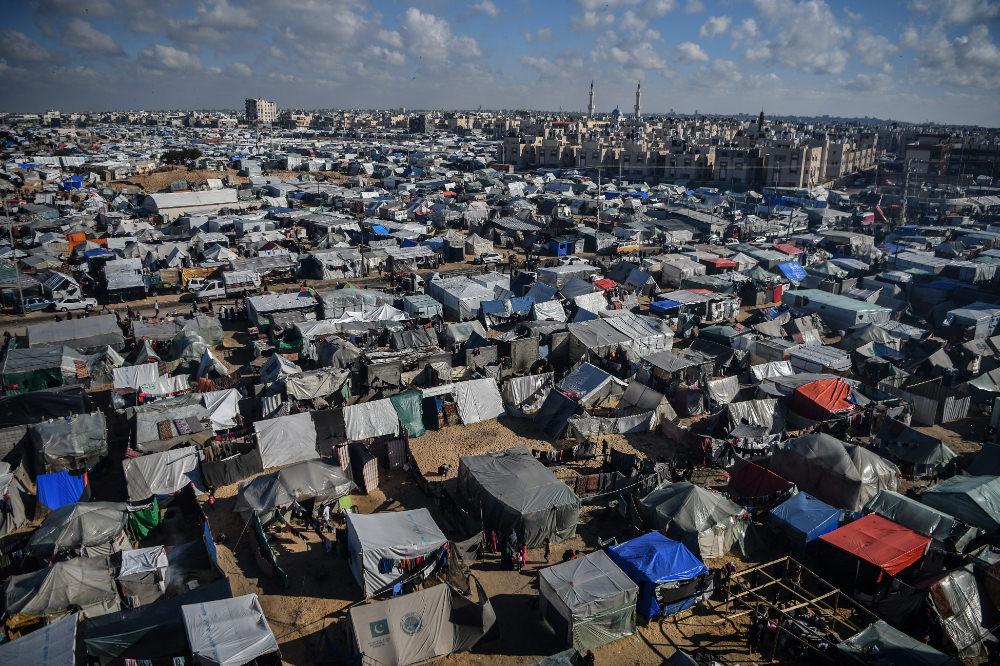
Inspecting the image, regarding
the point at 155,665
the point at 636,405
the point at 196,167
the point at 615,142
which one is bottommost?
the point at 155,665

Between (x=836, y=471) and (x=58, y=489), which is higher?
(x=836, y=471)

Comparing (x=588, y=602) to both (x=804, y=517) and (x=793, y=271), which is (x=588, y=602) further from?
(x=793, y=271)

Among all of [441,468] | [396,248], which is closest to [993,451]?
[441,468]

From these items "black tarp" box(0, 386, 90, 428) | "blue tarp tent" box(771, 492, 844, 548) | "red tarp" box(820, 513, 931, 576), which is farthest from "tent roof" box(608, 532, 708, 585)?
"black tarp" box(0, 386, 90, 428)

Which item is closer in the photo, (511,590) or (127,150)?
(511,590)

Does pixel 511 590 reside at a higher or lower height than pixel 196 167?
lower

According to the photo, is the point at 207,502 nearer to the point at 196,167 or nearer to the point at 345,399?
the point at 345,399

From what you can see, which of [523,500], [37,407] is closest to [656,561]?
[523,500]
